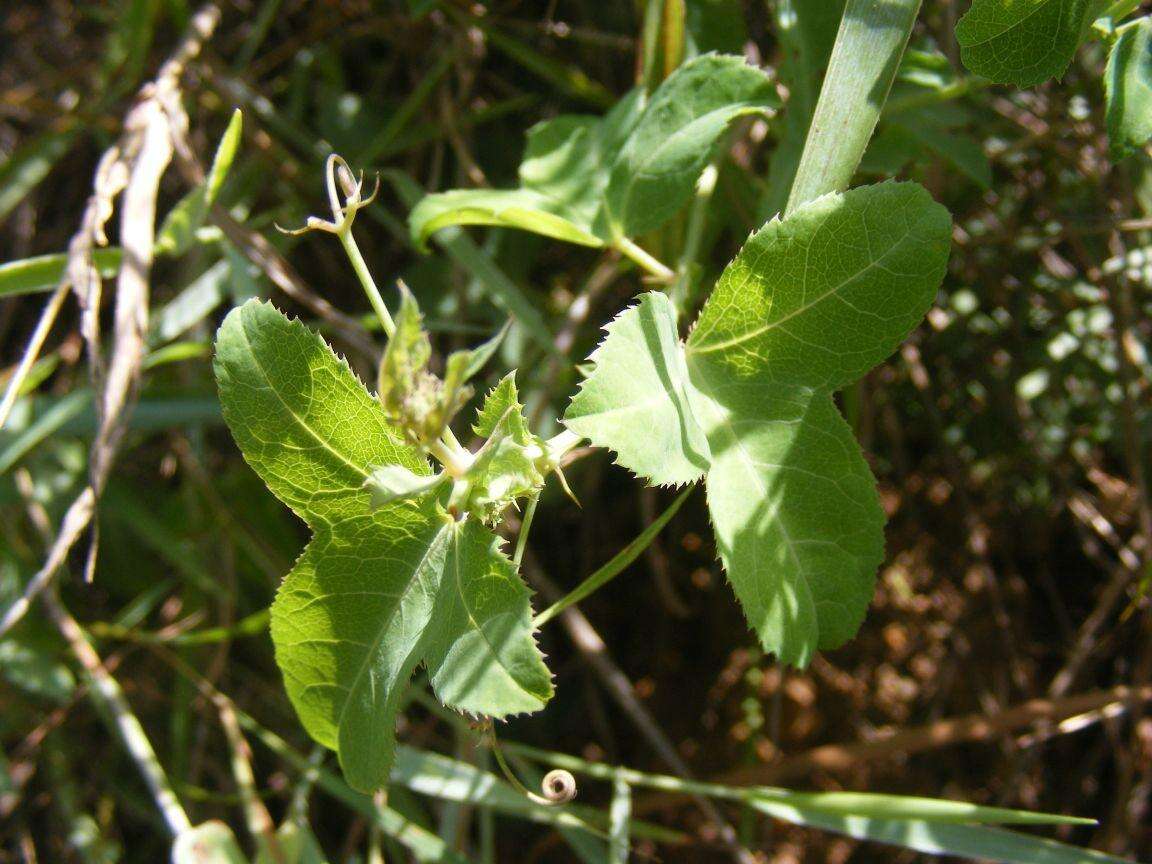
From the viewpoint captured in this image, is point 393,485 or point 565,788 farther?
point 565,788

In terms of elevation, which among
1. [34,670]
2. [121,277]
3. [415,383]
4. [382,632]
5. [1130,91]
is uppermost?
[1130,91]

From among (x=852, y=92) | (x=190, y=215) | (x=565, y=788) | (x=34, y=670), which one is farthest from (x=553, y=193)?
(x=34, y=670)

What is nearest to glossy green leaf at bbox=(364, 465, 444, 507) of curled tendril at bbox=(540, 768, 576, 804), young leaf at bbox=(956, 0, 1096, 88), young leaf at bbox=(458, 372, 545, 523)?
young leaf at bbox=(458, 372, 545, 523)

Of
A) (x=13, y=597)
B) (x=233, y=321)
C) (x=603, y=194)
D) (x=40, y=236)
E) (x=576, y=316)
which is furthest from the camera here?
(x=40, y=236)

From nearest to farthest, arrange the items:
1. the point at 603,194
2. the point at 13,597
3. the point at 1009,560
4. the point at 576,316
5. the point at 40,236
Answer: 1. the point at 603,194
2. the point at 576,316
3. the point at 13,597
4. the point at 1009,560
5. the point at 40,236

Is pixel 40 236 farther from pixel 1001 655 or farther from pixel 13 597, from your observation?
pixel 1001 655

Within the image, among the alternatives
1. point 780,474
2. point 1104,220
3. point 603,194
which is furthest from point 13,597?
point 1104,220

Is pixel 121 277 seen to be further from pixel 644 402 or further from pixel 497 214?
pixel 644 402

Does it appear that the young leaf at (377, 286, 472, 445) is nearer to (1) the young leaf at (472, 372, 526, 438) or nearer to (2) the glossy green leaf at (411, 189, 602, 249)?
(1) the young leaf at (472, 372, 526, 438)
